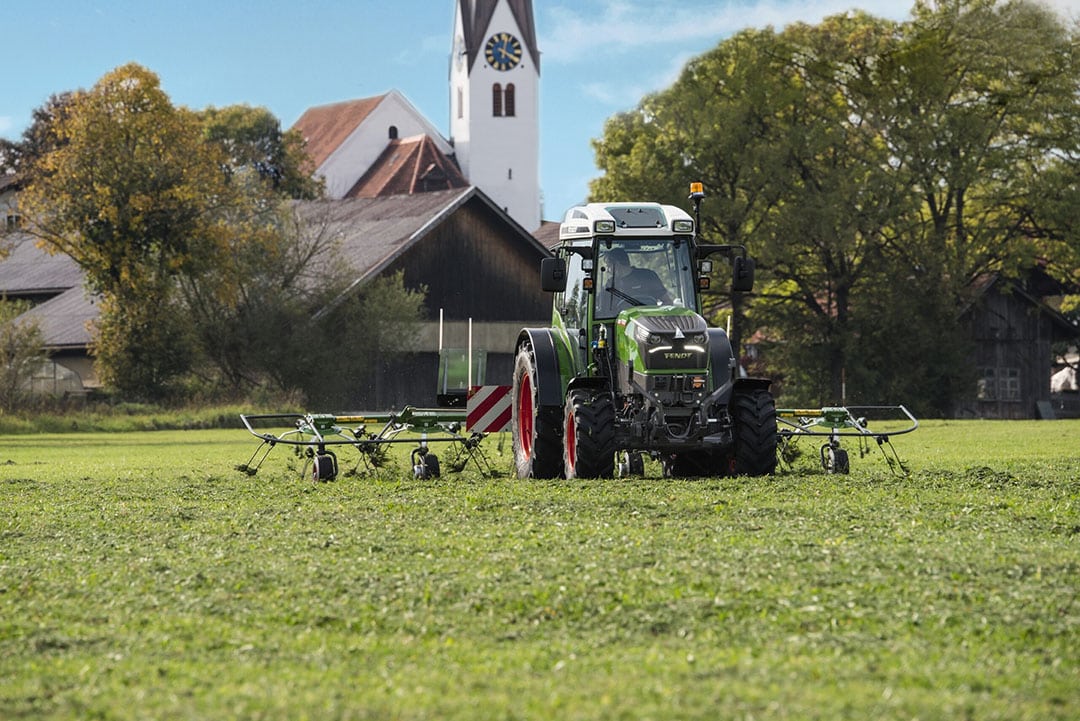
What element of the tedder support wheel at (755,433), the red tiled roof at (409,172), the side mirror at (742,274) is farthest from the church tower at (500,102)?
the tedder support wheel at (755,433)

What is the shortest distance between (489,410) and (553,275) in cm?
231

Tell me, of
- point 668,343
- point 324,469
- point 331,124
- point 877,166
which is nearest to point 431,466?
point 324,469

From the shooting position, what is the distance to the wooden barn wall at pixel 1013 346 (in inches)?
2277

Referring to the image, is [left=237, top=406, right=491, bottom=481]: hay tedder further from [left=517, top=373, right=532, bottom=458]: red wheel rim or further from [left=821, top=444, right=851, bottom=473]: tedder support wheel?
[left=821, top=444, right=851, bottom=473]: tedder support wheel

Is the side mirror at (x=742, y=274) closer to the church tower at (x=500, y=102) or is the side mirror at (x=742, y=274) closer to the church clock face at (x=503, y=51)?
the church tower at (x=500, y=102)

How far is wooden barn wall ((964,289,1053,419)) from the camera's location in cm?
5784

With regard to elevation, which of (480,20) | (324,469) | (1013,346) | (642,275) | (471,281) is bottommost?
(324,469)

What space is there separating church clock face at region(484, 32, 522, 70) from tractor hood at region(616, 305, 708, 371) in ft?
250

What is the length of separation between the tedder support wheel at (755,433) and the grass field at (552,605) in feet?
4.24

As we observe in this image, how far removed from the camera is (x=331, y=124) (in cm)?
8888

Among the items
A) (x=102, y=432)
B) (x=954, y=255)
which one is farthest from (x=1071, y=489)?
(x=954, y=255)

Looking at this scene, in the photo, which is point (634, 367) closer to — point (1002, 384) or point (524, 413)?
point (524, 413)

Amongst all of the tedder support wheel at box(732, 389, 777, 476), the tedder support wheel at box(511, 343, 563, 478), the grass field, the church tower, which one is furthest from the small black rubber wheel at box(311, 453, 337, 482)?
the church tower

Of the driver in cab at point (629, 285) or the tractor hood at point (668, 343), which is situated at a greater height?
the driver in cab at point (629, 285)
